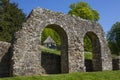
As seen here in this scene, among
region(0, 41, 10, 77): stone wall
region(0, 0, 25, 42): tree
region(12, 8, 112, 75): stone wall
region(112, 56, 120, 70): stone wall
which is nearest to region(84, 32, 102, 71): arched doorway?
region(12, 8, 112, 75): stone wall

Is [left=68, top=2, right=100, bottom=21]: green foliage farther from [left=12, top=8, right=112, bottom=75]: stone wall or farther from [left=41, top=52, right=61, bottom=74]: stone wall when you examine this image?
[left=41, top=52, right=61, bottom=74]: stone wall

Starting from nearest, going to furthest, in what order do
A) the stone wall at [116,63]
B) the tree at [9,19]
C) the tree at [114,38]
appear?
the stone wall at [116,63], the tree at [9,19], the tree at [114,38]

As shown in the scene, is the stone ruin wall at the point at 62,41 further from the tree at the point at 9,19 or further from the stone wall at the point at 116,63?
the tree at the point at 9,19

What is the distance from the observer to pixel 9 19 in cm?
3378

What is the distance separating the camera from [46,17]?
58.1ft

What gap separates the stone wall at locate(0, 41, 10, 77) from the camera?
16656 mm

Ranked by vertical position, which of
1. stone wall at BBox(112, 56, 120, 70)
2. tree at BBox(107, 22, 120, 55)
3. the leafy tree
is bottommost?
stone wall at BBox(112, 56, 120, 70)

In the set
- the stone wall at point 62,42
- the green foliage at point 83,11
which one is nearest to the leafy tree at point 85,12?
the green foliage at point 83,11

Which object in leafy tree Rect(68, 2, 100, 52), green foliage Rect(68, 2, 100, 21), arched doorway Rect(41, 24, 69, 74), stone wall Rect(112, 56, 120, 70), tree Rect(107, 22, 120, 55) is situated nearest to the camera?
arched doorway Rect(41, 24, 69, 74)

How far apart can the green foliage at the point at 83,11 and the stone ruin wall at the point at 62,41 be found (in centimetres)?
2127

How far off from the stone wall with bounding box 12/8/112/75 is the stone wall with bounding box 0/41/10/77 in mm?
1358

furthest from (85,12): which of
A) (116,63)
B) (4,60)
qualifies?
(4,60)

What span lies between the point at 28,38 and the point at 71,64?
3.67 m

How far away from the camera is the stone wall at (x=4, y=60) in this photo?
54.6ft
